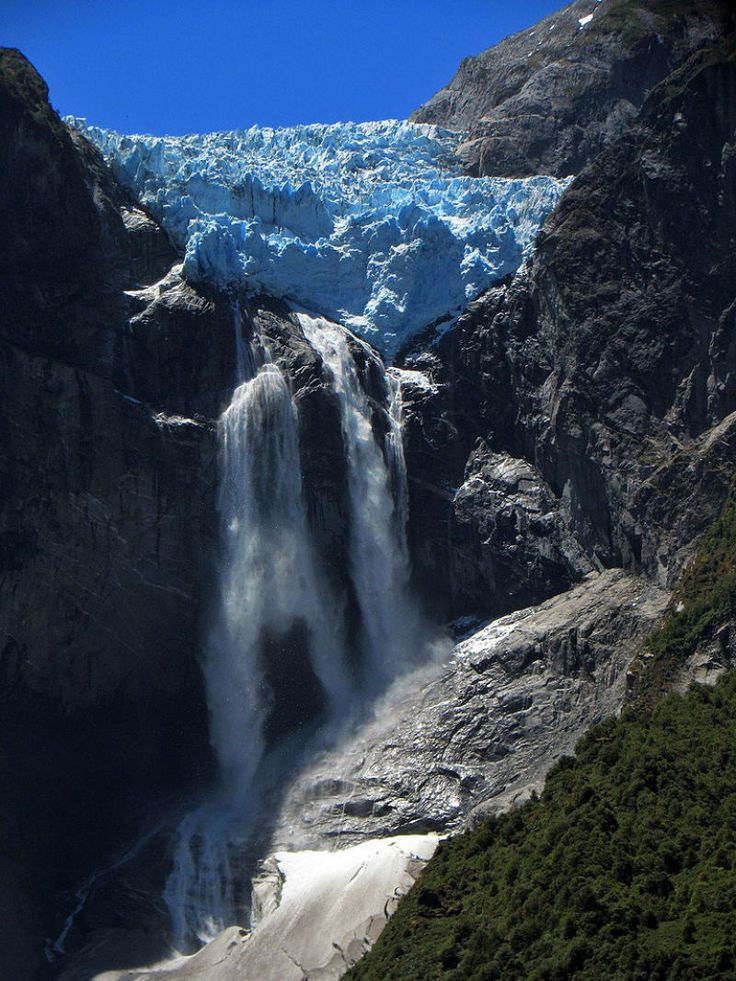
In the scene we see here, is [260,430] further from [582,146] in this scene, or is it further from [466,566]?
[582,146]

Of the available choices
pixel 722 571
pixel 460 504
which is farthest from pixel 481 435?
pixel 722 571

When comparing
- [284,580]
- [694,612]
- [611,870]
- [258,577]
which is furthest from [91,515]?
[611,870]

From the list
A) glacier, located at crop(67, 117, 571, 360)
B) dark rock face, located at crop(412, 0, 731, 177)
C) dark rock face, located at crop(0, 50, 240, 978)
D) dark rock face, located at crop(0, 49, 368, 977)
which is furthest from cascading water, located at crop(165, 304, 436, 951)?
dark rock face, located at crop(412, 0, 731, 177)

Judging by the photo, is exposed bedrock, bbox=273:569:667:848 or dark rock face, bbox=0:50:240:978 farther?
dark rock face, bbox=0:50:240:978

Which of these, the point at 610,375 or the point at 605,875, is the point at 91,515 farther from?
the point at 605,875

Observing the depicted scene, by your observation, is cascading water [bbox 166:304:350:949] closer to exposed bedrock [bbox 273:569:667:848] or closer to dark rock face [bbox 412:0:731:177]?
exposed bedrock [bbox 273:569:667:848]

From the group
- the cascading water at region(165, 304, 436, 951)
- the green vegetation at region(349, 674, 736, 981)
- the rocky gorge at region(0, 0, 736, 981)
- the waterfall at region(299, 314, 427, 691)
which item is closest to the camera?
the green vegetation at region(349, 674, 736, 981)

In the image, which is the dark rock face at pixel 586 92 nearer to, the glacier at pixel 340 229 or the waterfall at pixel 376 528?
the glacier at pixel 340 229
